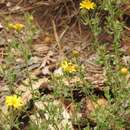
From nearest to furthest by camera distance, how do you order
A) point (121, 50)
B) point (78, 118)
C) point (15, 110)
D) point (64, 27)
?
1. point (15, 110)
2. point (78, 118)
3. point (121, 50)
4. point (64, 27)

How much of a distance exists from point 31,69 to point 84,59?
382 mm

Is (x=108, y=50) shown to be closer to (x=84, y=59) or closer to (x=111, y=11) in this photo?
(x=84, y=59)

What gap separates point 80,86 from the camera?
3.37 meters

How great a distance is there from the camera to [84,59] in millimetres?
3738

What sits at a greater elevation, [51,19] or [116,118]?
[51,19]

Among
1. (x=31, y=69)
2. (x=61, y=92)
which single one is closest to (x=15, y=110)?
(x=61, y=92)

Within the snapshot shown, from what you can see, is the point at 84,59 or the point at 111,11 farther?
the point at 84,59

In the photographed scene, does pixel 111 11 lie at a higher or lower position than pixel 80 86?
higher

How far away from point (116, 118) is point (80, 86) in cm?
37

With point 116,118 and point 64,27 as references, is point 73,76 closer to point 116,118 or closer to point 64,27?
point 116,118

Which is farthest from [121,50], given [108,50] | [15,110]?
[15,110]

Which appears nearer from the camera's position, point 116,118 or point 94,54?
point 116,118

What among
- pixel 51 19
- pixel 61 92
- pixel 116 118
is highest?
pixel 51 19

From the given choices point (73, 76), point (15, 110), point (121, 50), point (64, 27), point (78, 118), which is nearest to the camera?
point (15, 110)
